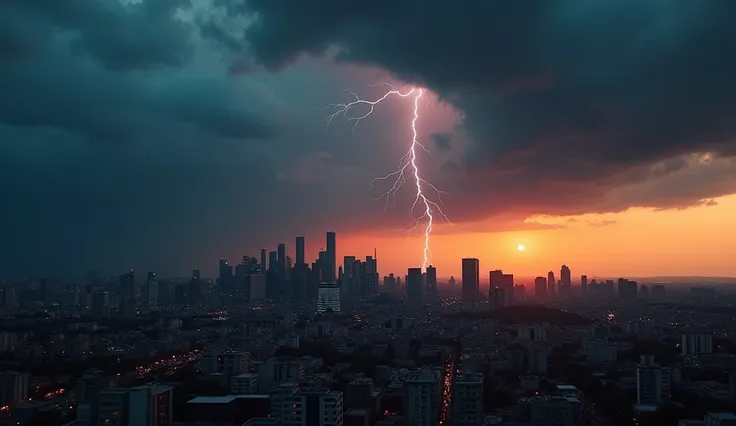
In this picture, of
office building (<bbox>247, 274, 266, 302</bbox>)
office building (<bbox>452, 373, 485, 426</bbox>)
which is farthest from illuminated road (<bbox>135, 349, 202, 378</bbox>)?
office building (<bbox>247, 274, 266, 302</bbox>)

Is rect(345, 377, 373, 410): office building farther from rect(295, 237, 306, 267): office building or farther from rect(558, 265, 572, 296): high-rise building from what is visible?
rect(558, 265, 572, 296): high-rise building

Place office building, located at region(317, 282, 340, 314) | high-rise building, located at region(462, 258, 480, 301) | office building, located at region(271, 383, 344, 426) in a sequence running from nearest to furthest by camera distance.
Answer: office building, located at region(271, 383, 344, 426)
office building, located at region(317, 282, 340, 314)
high-rise building, located at region(462, 258, 480, 301)

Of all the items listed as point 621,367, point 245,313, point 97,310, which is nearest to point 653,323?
point 621,367

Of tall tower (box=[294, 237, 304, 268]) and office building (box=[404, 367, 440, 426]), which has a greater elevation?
tall tower (box=[294, 237, 304, 268])

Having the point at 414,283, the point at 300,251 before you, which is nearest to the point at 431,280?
the point at 414,283

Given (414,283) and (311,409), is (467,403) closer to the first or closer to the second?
(311,409)

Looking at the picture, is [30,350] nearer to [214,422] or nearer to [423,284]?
[214,422]

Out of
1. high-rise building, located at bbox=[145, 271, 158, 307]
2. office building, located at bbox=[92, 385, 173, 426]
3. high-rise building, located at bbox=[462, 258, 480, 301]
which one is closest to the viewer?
office building, located at bbox=[92, 385, 173, 426]

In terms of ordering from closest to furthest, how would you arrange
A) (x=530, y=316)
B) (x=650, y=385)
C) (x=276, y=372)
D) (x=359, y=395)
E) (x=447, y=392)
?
(x=359, y=395), (x=650, y=385), (x=447, y=392), (x=276, y=372), (x=530, y=316)

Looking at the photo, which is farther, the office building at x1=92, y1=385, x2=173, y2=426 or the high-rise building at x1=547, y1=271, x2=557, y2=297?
the high-rise building at x1=547, y1=271, x2=557, y2=297
